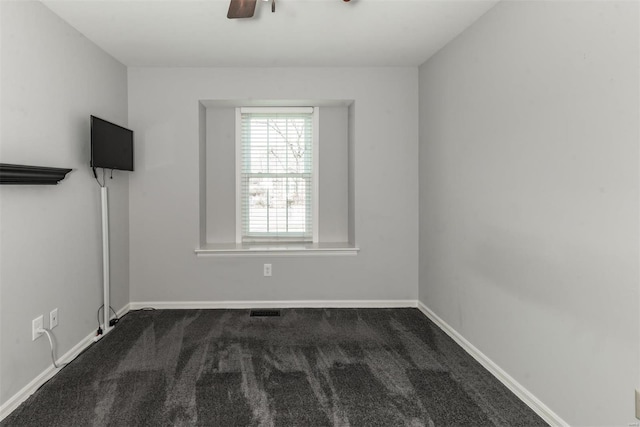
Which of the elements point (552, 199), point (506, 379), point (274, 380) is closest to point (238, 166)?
point (274, 380)

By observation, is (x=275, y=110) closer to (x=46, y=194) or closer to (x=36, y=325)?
(x=46, y=194)

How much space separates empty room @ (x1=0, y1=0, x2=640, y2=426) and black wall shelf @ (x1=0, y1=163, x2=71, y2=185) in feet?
0.04

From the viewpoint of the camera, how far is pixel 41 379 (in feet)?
7.49

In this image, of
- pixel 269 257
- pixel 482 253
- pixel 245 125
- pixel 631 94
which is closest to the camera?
pixel 631 94

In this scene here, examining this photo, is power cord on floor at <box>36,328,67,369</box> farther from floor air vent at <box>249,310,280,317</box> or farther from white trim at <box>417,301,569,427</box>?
white trim at <box>417,301,569,427</box>

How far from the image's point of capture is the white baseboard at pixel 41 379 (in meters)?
2.00

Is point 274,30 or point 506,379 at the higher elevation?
point 274,30

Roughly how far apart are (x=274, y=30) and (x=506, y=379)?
2.93 meters

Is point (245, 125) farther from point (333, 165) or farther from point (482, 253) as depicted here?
point (482, 253)

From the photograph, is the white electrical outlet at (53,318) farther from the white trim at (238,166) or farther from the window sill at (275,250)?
the white trim at (238,166)

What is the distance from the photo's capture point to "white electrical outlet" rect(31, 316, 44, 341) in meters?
2.24

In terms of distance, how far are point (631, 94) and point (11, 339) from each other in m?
3.33

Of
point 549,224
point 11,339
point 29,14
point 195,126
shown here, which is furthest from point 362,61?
point 11,339

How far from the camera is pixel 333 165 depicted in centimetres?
400
